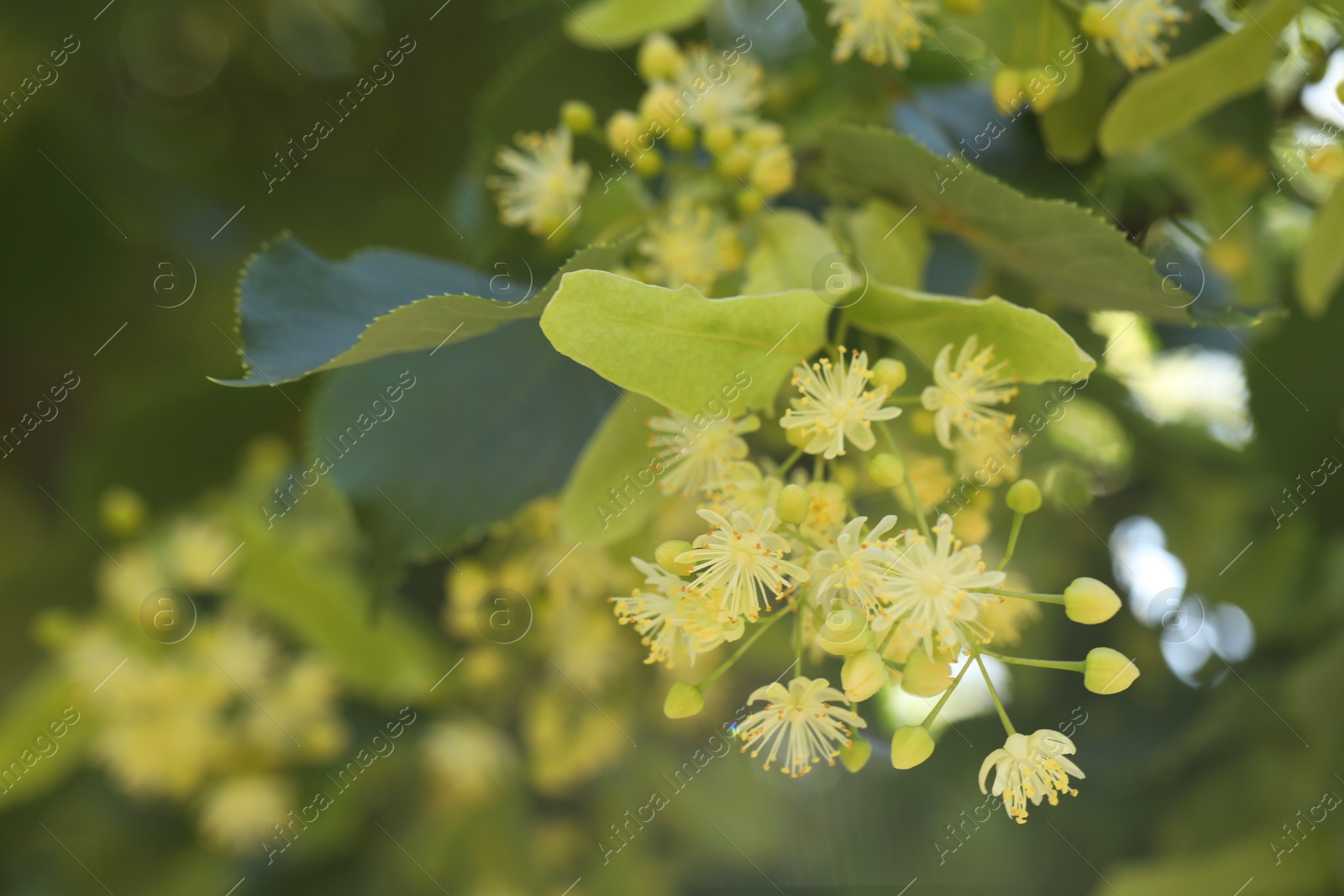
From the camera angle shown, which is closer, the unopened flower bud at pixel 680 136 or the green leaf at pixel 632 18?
the unopened flower bud at pixel 680 136

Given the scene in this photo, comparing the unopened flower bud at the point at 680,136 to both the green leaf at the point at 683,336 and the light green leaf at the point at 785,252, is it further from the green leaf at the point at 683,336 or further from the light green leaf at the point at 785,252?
the green leaf at the point at 683,336

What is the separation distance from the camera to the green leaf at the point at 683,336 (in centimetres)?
44

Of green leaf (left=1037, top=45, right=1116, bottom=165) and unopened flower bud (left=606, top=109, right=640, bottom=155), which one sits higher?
unopened flower bud (left=606, top=109, right=640, bottom=155)

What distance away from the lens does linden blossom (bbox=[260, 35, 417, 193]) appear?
1.28 m

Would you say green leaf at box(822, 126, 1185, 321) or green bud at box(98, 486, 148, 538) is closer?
green leaf at box(822, 126, 1185, 321)

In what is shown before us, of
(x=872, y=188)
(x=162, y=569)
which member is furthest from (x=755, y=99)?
(x=162, y=569)

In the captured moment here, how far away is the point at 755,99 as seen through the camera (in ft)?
2.43

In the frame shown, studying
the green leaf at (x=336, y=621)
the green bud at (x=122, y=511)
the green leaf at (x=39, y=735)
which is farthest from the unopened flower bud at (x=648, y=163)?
the green leaf at (x=39, y=735)

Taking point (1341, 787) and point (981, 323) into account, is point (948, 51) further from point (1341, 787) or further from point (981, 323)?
point (1341, 787)

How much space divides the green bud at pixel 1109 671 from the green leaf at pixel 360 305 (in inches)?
12.6

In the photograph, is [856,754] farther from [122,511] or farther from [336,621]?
[122,511]

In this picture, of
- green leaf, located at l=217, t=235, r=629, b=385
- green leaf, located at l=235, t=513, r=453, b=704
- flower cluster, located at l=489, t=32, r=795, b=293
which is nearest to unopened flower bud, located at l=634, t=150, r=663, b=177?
flower cluster, located at l=489, t=32, r=795, b=293

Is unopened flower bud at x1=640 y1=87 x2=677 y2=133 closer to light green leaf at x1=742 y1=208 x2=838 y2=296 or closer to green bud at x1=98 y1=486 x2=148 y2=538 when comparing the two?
light green leaf at x1=742 y1=208 x2=838 y2=296

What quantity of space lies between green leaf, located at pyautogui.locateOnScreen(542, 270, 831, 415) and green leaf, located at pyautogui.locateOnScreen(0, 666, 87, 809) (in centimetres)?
100
